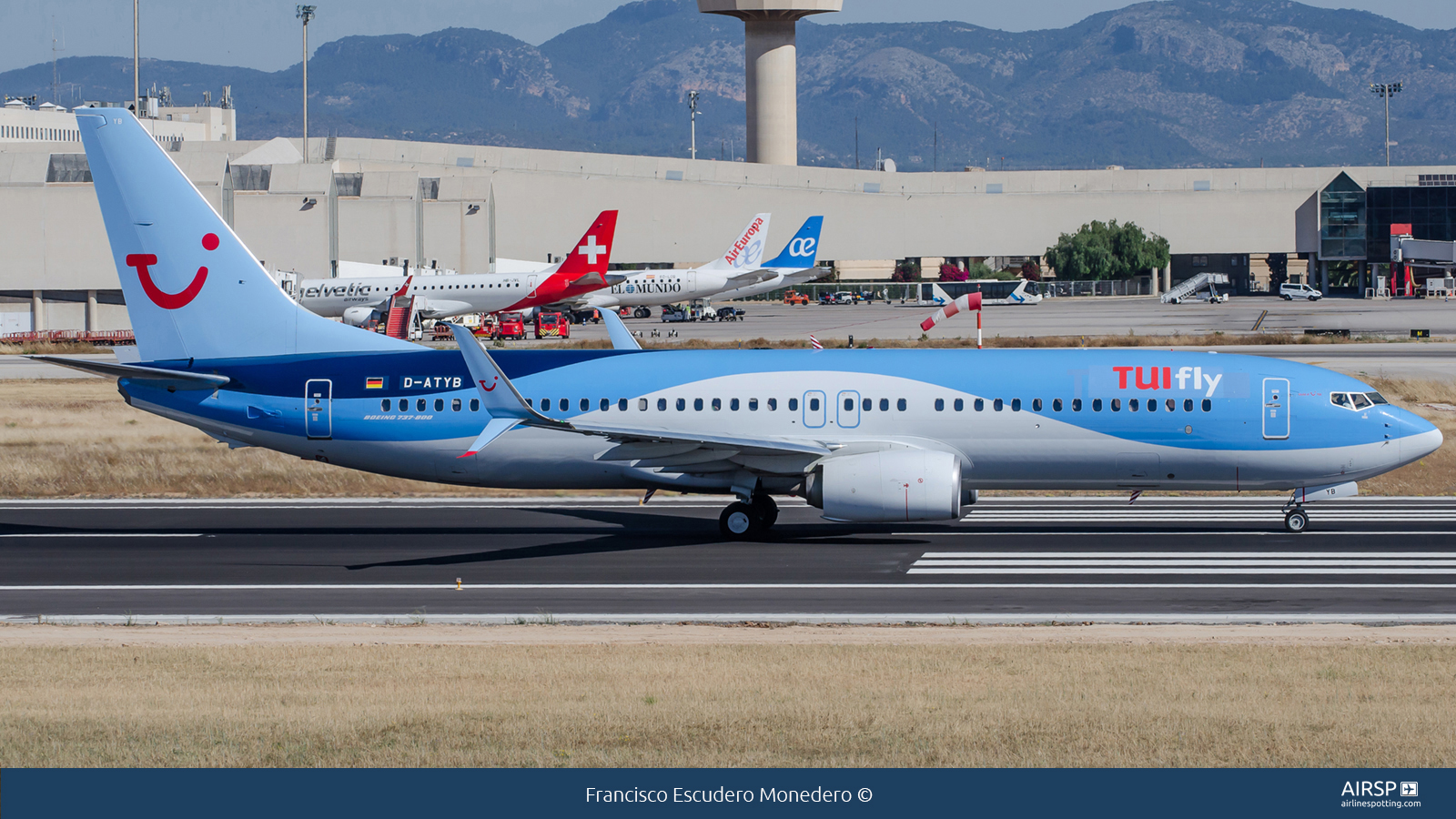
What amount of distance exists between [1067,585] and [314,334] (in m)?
17.1

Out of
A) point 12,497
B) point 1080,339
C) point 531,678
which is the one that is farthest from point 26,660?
point 1080,339

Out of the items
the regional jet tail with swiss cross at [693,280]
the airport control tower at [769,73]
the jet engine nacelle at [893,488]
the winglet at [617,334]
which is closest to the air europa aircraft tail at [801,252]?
the regional jet tail with swiss cross at [693,280]

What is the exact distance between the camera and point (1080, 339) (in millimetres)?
81000

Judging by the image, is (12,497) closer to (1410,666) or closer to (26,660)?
(26,660)

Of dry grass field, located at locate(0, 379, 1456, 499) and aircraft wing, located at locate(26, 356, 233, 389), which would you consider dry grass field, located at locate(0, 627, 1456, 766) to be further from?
dry grass field, located at locate(0, 379, 1456, 499)

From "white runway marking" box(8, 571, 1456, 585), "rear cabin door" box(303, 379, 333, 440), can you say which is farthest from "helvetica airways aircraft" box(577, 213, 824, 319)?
"white runway marking" box(8, 571, 1456, 585)

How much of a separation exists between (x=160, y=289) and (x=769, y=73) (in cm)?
17142

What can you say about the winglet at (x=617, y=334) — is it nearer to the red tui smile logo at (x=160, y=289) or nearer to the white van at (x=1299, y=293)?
the red tui smile logo at (x=160, y=289)

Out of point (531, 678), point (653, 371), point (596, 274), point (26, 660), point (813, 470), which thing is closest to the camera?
point (531, 678)

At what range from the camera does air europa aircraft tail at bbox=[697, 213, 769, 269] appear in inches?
4749

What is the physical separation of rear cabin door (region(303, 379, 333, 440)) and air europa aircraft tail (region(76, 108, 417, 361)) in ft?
3.22

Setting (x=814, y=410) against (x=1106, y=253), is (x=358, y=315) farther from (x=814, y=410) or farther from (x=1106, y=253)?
(x=1106, y=253)

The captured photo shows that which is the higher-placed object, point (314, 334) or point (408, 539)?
point (314, 334)

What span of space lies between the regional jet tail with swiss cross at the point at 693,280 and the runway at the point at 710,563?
79.3 metres
